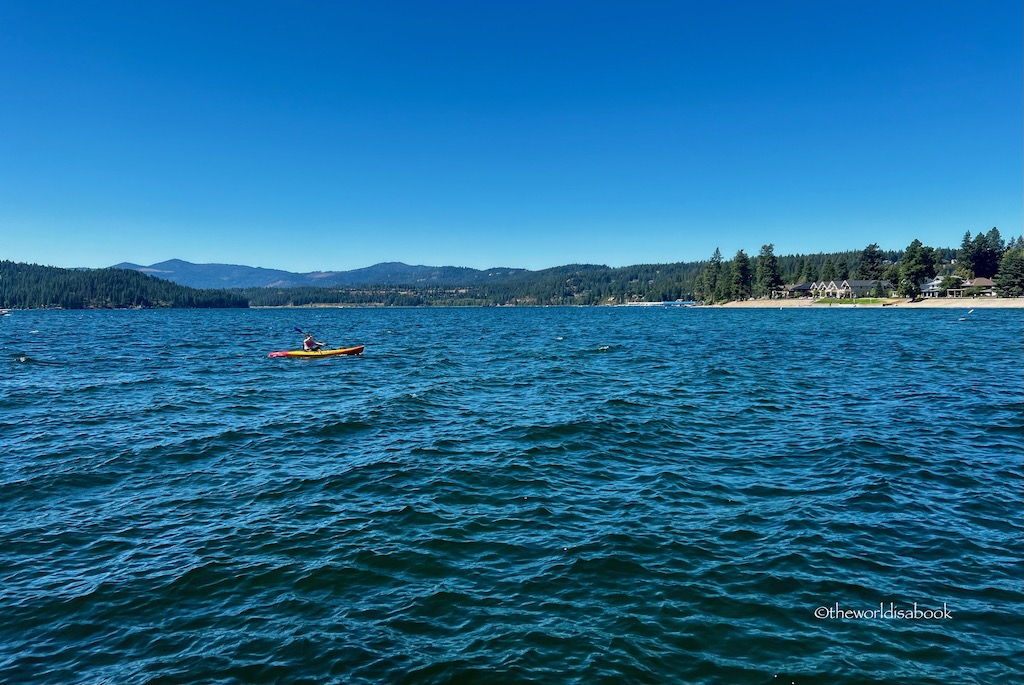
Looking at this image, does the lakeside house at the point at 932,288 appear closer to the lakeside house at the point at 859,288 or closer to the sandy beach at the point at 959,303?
the lakeside house at the point at 859,288

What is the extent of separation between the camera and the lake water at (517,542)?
8836 mm

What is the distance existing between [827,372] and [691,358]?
13.7 m

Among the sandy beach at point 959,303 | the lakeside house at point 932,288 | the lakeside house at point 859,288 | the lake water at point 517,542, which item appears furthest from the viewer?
the lakeside house at point 859,288

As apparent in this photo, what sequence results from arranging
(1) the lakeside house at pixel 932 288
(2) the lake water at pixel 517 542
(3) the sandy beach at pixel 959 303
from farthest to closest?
(1) the lakeside house at pixel 932 288 → (3) the sandy beach at pixel 959 303 → (2) the lake water at pixel 517 542

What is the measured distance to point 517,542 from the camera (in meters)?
12.9

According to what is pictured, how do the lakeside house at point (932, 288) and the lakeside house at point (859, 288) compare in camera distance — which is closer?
the lakeside house at point (932, 288)

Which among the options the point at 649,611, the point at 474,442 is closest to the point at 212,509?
the point at 474,442

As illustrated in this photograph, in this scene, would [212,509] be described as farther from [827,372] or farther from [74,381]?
[827,372]

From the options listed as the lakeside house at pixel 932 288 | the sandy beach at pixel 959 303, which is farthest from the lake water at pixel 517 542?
the lakeside house at pixel 932 288

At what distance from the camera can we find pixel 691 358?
51312 millimetres

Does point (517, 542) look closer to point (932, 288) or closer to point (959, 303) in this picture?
point (959, 303)

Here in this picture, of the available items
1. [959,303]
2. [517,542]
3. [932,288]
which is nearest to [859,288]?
[932,288]

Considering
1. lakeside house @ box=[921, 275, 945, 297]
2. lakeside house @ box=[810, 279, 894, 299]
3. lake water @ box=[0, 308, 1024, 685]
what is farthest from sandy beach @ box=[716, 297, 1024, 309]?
lake water @ box=[0, 308, 1024, 685]

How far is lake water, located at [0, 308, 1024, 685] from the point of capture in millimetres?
8836
